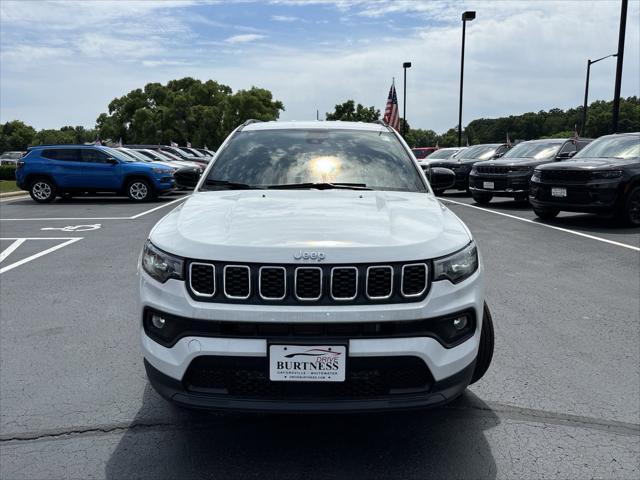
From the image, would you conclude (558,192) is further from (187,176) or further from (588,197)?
(187,176)

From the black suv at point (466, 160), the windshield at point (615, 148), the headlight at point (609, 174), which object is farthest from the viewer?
the black suv at point (466, 160)

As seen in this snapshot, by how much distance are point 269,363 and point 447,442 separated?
1.15 m

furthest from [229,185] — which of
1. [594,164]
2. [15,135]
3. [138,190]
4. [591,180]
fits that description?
[15,135]

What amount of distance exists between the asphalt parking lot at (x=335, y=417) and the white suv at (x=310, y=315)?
44cm

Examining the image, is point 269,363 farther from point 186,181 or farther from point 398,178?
point 186,181

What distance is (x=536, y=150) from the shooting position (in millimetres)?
15391

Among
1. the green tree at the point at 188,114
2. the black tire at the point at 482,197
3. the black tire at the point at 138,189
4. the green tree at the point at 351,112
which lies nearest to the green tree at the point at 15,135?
the green tree at the point at 188,114

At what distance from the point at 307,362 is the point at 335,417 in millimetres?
981

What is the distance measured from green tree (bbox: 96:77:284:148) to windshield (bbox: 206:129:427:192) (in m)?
64.0

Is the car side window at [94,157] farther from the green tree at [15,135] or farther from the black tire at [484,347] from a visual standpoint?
the green tree at [15,135]

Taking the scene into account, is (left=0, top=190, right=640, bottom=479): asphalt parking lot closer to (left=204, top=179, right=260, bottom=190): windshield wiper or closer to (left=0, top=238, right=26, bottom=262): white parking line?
(left=204, top=179, right=260, bottom=190): windshield wiper

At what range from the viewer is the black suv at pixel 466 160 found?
18828mm

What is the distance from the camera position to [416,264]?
2633 mm

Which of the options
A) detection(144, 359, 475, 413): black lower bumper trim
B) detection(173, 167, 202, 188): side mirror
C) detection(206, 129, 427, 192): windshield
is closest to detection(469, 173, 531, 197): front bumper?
detection(206, 129, 427, 192): windshield
